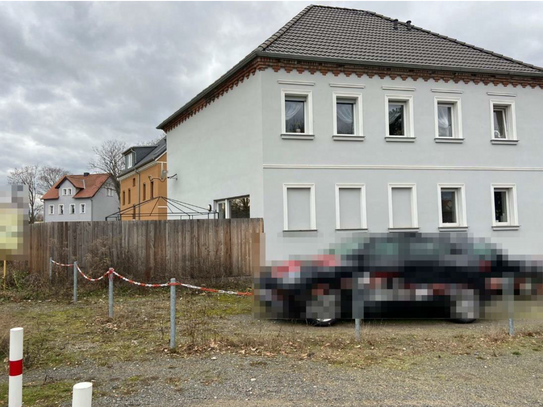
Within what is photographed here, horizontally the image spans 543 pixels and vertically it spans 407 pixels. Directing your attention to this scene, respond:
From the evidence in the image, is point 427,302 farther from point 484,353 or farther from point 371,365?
point 371,365

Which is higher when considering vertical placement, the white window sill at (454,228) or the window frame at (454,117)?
the window frame at (454,117)

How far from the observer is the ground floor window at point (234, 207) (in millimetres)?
15190

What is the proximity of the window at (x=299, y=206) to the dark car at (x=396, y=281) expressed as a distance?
5135 millimetres

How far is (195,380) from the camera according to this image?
5359mm

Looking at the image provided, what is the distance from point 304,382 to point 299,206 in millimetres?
9367

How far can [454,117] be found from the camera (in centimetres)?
1641

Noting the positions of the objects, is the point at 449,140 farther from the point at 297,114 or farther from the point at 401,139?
the point at 297,114

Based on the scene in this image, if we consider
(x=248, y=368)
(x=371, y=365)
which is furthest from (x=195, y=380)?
(x=371, y=365)

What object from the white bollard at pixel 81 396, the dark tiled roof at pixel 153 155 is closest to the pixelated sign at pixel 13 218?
the white bollard at pixel 81 396

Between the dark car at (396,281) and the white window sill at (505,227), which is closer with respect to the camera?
the dark car at (396,281)

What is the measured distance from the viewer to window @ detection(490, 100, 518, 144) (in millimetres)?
16547

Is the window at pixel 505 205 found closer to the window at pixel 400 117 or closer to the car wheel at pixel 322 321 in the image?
the window at pixel 400 117

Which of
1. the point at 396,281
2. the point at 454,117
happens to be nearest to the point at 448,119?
the point at 454,117

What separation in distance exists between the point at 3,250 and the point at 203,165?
8.56 m
